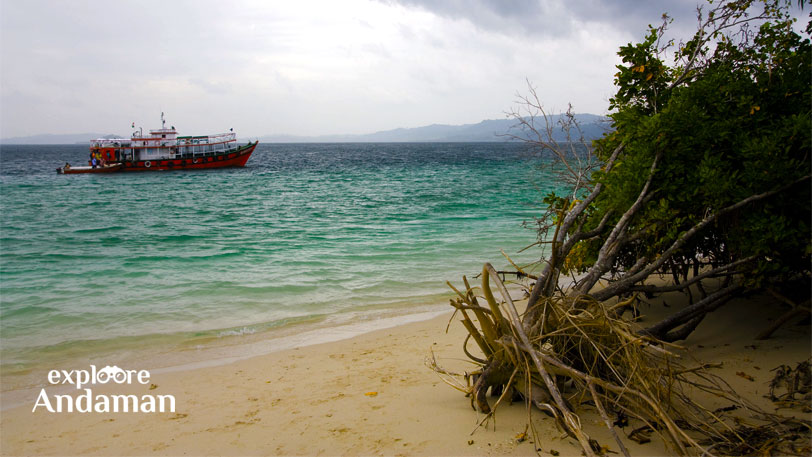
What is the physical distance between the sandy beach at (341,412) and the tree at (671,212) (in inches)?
12.6

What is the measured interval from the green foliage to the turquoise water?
1.45m

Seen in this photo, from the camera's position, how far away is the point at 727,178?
4199 mm

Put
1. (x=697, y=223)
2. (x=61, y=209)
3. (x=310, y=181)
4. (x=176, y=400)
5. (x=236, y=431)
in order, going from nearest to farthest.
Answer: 1. (x=236, y=431)
2. (x=697, y=223)
3. (x=176, y=400)
4. (x=61, y=209)
5. (x=310, y=181)

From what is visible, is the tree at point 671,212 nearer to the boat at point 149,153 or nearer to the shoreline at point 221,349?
the shoreline at point 221,349

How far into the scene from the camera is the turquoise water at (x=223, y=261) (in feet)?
25.9

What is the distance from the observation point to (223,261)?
41.1 feet

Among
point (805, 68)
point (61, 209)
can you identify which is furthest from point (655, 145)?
point (61, 209)

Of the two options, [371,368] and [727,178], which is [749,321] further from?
[371,368]

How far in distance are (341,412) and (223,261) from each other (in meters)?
9.30

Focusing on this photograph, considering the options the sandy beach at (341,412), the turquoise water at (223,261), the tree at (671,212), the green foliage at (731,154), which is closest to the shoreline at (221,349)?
the turquoise water at (223,261)

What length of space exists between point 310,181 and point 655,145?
3779 centimetres

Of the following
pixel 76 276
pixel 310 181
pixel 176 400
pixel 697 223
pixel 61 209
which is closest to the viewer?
pixel 697 223

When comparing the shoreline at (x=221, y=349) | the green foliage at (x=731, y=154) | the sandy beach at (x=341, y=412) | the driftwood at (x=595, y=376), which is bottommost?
the shoreline at (x=221, y=349)

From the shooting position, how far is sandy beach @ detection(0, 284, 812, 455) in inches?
142
